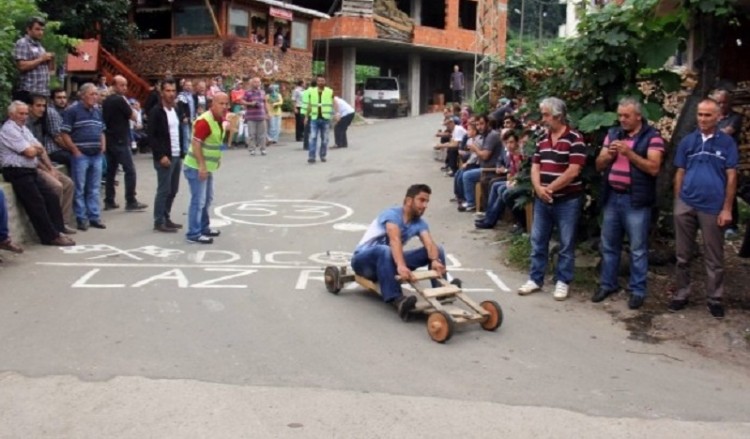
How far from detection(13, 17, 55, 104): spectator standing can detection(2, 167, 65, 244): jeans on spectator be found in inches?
69.3

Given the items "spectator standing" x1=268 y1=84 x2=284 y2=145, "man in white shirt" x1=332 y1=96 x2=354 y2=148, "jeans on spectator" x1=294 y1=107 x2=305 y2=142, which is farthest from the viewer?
"jeans on spectator" x1=294 y1=107 x2=305 y2=142

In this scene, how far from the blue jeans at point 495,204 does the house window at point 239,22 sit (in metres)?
17.7

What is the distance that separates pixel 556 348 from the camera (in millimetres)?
6301

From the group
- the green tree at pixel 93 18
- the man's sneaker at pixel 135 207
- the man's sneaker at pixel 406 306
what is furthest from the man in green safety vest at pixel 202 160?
the green tree at pixel 93 18

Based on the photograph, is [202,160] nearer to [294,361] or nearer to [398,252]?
[398,252]

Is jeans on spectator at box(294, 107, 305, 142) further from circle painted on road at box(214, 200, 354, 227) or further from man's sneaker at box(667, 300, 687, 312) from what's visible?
man's sneaker at box(667, 300, 687, 312)

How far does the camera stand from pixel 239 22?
27031 mm

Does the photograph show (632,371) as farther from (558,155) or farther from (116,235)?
(116,235)

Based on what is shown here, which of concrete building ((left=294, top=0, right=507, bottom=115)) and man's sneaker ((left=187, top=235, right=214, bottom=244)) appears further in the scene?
concrete building ((left=294, top=0, right=507, bottom=115))

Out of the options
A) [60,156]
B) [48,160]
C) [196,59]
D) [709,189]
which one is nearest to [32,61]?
[60,156]

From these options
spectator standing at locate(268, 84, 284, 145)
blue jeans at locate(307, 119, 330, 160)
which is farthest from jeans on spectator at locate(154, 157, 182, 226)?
spectator standing at locate(268, 84, 284, 145)

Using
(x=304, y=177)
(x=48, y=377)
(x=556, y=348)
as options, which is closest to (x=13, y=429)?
(x=48, y=377)

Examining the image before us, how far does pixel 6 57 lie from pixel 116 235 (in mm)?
2743

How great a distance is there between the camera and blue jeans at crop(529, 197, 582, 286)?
7.73 m
